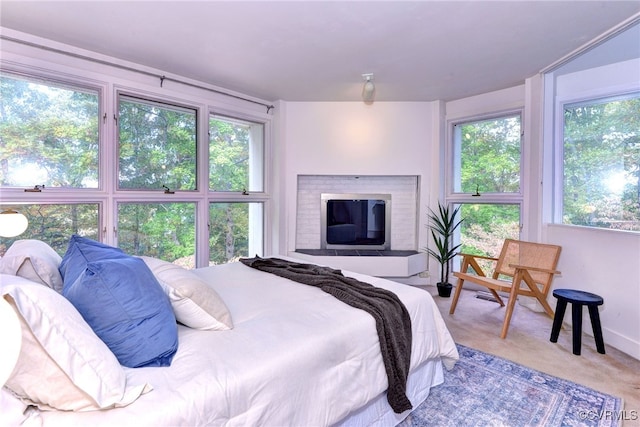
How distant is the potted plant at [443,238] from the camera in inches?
150

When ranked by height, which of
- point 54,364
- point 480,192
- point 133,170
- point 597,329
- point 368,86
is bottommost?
point 597,329

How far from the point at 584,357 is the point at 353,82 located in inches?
122

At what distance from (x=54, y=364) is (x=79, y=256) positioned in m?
0.56

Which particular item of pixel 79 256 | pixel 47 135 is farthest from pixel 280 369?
pixel 47 135

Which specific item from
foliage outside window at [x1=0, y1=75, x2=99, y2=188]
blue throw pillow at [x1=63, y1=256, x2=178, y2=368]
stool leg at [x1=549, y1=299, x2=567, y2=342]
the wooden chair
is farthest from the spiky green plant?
foliage outside window at [x1=0, y1=75, x2=99, y2=188]

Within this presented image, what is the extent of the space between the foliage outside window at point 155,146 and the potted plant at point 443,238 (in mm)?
2955

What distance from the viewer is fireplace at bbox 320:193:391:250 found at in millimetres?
4238

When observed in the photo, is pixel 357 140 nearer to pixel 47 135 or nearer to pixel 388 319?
pixel 388 319

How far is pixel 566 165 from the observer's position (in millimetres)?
3154

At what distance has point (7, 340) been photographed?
1.64 ft

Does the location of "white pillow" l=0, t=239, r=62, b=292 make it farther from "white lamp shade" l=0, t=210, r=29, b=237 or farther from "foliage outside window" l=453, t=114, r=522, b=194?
"foliage outside window" l=453, t=114, r=522, b=194

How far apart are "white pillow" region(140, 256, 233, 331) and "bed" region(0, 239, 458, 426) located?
0.12ft

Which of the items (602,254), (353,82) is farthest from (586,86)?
(353,82)

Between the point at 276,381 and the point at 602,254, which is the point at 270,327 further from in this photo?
the point at 602,254
